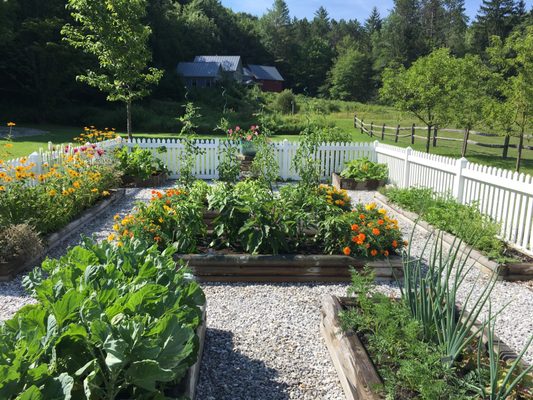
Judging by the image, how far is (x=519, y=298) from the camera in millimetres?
4586

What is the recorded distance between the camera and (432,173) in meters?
8.46

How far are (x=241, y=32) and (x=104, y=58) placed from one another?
65.0m

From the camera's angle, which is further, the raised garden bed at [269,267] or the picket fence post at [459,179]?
the picket fence post at [459,179]

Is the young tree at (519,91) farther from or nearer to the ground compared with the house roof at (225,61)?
nearer to the ground

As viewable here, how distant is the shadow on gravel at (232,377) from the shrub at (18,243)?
2.75 meters

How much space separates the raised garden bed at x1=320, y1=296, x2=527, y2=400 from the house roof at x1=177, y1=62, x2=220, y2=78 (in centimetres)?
5031

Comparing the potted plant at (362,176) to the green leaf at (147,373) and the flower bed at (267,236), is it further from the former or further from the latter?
the green leaf at (147,373)

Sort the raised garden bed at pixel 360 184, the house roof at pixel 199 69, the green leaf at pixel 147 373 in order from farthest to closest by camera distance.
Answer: the house roof at pixel 199 69, the raised garden bed at pixel 360 184, the green leaf at pixel 147 373

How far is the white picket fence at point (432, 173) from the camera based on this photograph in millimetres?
5879

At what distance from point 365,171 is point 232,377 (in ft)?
27.8

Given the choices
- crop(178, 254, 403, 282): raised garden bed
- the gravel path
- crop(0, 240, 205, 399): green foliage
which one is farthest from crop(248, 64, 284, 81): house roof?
crop(0, 240, 205, 399): green foliage

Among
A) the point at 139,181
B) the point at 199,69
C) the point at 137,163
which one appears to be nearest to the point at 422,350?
the point at 139,181

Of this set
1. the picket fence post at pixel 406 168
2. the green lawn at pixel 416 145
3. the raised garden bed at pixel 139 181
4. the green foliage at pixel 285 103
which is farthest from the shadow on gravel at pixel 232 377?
the green foliage at pixel 285 103

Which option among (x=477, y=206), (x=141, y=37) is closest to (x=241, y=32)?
(x=141, y=37)
